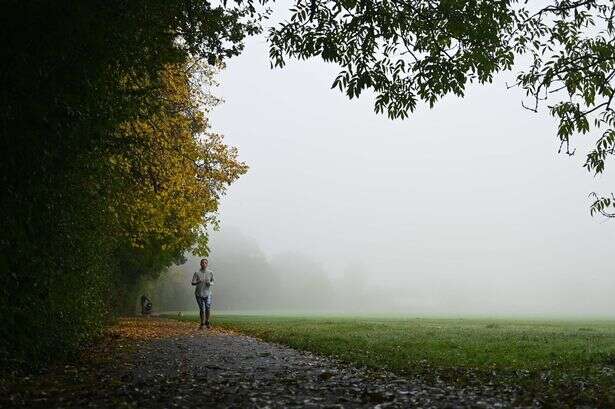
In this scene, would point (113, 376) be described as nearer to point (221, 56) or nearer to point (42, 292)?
point (42, 292)

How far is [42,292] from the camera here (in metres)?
9.73

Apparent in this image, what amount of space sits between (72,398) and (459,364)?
25.1 feet

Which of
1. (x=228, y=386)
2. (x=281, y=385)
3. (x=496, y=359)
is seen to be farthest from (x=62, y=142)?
(x=496, y=359)

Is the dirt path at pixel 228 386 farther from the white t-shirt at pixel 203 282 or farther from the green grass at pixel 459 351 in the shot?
the white t-shirt at pixel 203 282

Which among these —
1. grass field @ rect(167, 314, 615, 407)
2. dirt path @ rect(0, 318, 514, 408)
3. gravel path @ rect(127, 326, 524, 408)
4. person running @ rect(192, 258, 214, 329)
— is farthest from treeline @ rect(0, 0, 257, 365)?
person running @ rect(192, 258, 214, 329)

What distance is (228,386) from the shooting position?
8.64m

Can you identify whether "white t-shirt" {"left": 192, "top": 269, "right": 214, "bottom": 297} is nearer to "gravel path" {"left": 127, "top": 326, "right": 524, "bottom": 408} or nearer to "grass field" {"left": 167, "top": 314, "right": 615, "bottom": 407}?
"grass field" {"left": 167, "top": 314, "right": 615, "bottom": 407}

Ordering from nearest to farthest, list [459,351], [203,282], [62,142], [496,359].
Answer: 1. [62,142]
2. [496,359]
3. [459,351]
4. [203,282]

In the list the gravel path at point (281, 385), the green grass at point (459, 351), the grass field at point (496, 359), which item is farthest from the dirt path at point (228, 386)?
the green grass at point (459, 351)

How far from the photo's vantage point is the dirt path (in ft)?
24.0

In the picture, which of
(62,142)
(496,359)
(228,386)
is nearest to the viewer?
(228,386)

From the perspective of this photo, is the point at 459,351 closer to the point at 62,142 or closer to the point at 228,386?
the point at 228,386

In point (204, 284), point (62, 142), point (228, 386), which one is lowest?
point (228, 386)

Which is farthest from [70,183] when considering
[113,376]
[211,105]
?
[211,105]
